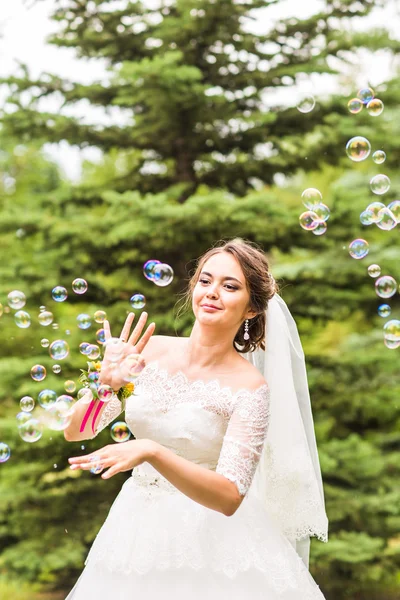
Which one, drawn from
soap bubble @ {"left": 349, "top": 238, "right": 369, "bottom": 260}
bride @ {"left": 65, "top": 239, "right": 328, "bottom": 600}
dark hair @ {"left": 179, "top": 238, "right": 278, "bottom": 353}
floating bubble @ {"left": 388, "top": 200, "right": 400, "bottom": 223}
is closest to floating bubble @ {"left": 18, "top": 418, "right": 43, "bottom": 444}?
bride @ {"left": 65, "top": 239, "right": 328, "bottom": 600}

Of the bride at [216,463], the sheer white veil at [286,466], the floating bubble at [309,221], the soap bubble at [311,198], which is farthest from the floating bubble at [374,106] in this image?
the sheer white veil at [286,466]

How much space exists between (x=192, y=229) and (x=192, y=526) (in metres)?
5.16

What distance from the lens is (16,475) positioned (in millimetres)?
8477

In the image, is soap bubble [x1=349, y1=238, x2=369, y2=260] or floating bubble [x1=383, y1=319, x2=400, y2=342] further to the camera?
soap bubble [x1=349, y1=238, x2=369, y2=260]

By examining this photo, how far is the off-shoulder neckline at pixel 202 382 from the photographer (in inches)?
122

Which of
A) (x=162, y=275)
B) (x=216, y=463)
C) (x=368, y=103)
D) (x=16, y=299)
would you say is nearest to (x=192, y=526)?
(x=216, y=463)

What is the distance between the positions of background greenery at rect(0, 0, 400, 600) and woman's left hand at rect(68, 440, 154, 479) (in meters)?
5.33

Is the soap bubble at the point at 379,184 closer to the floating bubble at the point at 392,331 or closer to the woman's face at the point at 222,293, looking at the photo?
the floating bubble at the point at 392,331

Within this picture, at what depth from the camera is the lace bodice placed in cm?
301

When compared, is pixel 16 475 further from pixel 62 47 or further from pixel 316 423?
pixel 62 47

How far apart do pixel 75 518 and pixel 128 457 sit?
634cm

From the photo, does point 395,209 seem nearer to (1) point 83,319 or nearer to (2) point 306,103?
(2) point 306,103

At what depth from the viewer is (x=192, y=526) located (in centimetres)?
304

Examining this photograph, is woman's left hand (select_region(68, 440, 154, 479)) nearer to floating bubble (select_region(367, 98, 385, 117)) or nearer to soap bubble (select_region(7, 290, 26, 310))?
soap bubble (select_region(7, 290, 26, 310))
